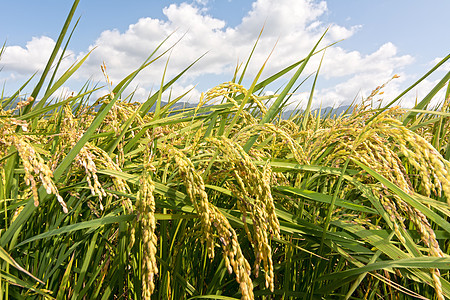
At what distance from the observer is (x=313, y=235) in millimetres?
1138

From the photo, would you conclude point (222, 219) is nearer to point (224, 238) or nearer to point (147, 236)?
point (224, 238)

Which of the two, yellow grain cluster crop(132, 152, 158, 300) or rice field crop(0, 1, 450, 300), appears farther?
rice field crop(0, 1, 450, 300)

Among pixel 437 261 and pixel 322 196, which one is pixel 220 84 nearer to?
pixel 322 196

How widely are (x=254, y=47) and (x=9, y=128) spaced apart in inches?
48.0

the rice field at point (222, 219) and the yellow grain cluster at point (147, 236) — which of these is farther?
the rice field at point (222, 219)

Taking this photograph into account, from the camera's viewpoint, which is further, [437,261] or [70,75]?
[70,75]

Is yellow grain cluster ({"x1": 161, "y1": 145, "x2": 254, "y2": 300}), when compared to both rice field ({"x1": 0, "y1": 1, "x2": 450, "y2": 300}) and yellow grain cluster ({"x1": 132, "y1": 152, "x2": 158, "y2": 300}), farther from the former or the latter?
yellow grain cluster ({"x1": 132, "y1": 152, "x2": 158, "y2": 300})

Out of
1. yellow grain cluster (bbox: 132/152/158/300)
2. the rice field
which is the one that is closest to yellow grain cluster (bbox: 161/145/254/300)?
the rice field

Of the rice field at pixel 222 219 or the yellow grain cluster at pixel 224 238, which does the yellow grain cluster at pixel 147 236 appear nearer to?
the rice field at pixel 222 219

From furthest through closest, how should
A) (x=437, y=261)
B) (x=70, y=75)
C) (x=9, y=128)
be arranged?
(x=70, y=75)
(x=9, y=128)
(x=437, y=261)

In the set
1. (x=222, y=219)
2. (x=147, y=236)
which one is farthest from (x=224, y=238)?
(x=147, y=236)

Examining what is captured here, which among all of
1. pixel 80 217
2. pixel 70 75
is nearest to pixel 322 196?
pixel 80 217

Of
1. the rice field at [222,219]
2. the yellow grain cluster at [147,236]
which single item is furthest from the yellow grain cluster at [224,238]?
the yellow grain cluster at [147,236]

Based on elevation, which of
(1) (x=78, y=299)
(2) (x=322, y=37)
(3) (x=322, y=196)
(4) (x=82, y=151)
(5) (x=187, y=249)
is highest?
(2) (x=322, y=37)
